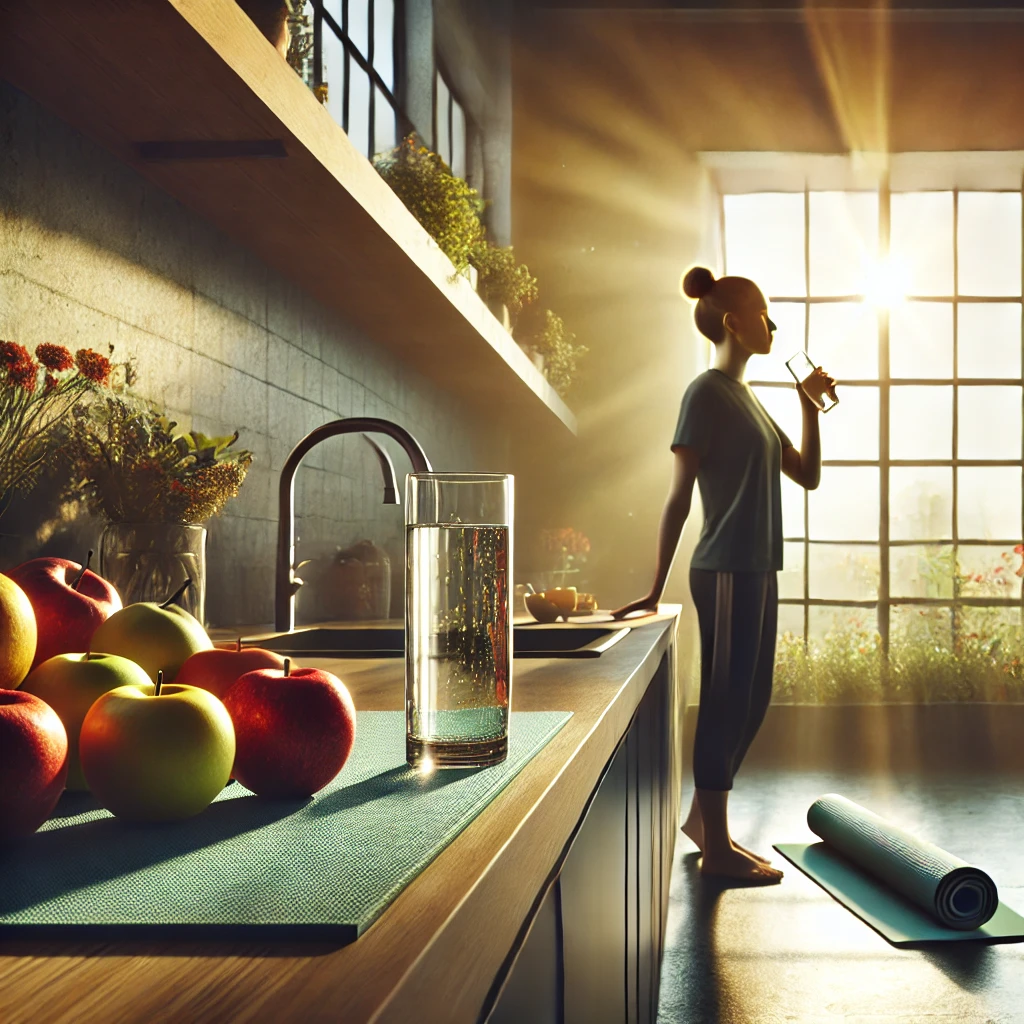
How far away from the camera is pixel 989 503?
6.28 metres

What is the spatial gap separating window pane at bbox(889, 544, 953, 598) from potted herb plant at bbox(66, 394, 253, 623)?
540 cm

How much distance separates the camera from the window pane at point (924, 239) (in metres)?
6.42

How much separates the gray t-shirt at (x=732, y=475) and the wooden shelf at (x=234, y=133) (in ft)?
2.21

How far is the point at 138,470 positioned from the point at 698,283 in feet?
6.56

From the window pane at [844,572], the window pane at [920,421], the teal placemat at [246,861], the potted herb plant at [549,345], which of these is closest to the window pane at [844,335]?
the window pane at [920,421]

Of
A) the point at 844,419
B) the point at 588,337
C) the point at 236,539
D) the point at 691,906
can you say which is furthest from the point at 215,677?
the point at 844,419

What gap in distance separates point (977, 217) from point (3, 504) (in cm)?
630

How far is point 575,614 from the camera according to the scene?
3.08 meters

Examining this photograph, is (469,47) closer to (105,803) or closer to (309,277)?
(309,277)

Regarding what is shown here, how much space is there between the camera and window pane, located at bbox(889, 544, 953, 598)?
624 centimetres

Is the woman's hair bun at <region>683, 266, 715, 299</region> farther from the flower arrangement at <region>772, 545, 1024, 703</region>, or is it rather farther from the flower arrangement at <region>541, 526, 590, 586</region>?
the flower arrangement at <region>772, 545, 1024, 703</region>

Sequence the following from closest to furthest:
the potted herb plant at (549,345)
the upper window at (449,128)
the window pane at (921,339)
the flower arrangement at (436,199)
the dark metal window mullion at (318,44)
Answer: the flower arrangement at (436,199), the dark metal window mullion at (318,44), the potted herb plant at (549,345), the upper window at (449,128), the window pane at (921,339)

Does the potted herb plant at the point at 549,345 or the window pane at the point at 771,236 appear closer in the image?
the potted herb plant at the point at 549,345

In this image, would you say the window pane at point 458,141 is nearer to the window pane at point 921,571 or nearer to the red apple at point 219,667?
the window pane at point 921,571
